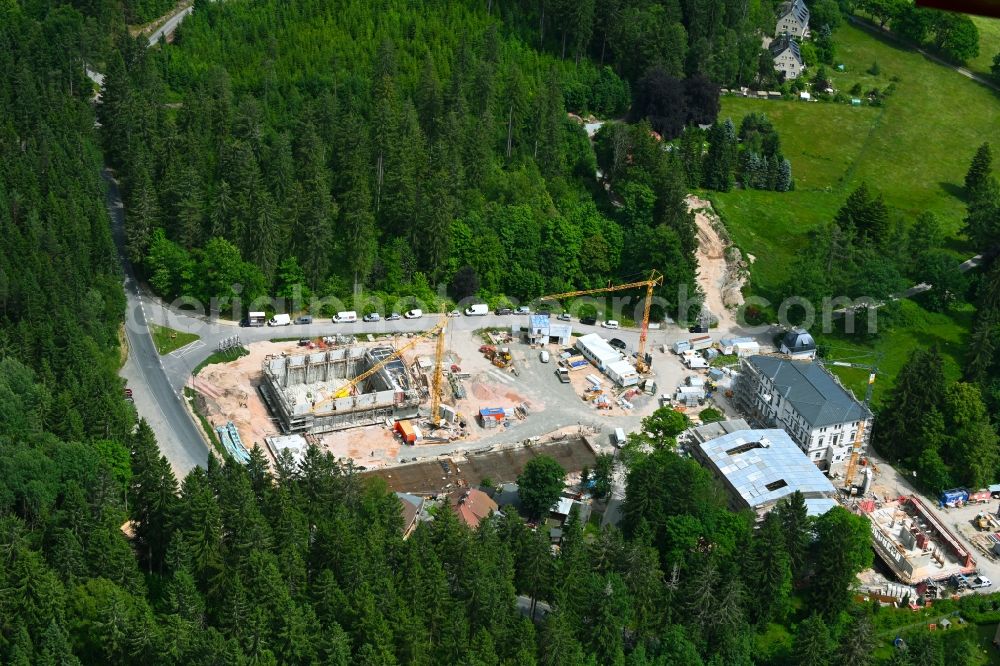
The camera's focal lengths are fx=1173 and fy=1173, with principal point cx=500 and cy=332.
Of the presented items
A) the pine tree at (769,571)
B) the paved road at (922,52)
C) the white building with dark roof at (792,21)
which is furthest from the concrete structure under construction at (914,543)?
the paved road at (922,52)

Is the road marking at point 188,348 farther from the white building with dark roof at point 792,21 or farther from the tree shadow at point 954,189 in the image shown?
the white building with dark roof at point 792,21

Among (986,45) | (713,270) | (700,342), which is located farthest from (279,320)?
(986,45)

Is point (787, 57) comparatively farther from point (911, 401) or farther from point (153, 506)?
point (153, 506)

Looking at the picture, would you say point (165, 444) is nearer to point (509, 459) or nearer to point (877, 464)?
point (509, 459)

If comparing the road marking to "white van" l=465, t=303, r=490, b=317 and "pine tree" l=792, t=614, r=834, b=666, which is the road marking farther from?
"pine tree" l=792, t=614, r=834, b=666

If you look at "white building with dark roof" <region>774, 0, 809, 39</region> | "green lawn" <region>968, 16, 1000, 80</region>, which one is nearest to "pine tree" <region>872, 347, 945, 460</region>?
"white building with dark roof" <region>774, 0, 809, 39</region>

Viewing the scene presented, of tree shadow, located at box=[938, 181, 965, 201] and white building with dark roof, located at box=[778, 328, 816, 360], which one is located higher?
white building with dark roof, located at box=[778, 328, 816, 360]
